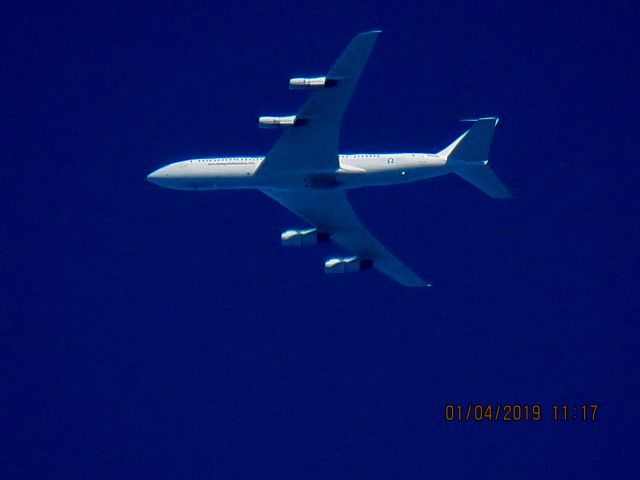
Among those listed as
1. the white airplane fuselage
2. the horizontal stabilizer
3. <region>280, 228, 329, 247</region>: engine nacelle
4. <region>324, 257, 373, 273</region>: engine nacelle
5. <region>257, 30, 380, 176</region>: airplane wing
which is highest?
<region>257, 30, 380, 176</region>: airplane wing

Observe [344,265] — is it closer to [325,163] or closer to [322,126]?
[325,163]

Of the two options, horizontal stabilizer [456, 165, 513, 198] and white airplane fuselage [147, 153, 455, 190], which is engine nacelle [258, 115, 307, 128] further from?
horizontal stabilizer [456, 165, 513, 198]

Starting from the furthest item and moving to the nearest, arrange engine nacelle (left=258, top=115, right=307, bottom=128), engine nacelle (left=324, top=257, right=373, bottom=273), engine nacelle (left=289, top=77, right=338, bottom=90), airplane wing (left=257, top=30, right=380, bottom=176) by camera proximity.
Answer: engine nacelle (left=324, top=257, right=373, bottom=273)
engine nacelle (left=258, top=115, right=307, bottom=128)
engine nacelle (left=289, top=77, right=338, bottom=90)
airplane wing (left=257, top=30, right=380, bottom=176)

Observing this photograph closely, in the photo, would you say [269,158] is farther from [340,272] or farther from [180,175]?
[340,272]

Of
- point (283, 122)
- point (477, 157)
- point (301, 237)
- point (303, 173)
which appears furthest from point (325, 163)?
point (477, 157)

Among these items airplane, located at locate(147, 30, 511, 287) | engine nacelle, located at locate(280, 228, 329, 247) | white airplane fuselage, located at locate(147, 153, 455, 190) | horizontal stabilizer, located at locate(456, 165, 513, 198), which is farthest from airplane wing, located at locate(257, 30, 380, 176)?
horizontal stabilizer, located at locate(456, 165, 513, 198)

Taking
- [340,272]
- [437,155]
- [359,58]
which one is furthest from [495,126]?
[340,272]

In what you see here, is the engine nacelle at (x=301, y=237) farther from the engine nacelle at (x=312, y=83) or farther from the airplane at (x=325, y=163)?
the engine nacelle at (x=312, y=83)
